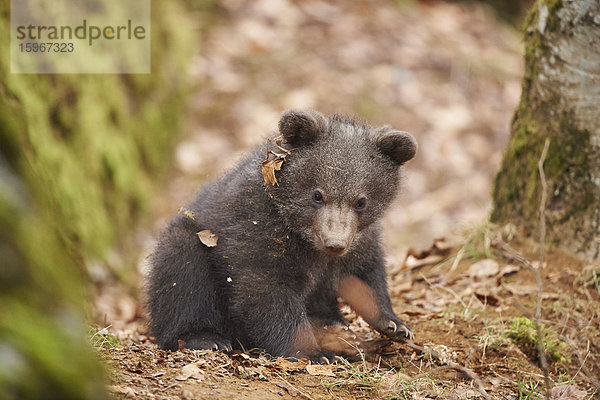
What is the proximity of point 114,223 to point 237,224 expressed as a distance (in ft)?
12.8

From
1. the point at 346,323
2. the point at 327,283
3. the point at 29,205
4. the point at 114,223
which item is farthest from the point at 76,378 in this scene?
the point at 114,223

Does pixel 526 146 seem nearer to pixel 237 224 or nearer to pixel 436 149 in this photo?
pixel 237 224

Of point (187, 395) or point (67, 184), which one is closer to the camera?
point (187, 395)

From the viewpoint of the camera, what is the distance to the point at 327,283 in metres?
5.16

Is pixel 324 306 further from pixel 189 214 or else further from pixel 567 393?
pixel 567 393

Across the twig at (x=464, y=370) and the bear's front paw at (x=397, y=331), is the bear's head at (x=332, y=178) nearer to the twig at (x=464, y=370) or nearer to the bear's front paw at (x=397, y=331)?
the bear's front paw at (x=397, y=331)

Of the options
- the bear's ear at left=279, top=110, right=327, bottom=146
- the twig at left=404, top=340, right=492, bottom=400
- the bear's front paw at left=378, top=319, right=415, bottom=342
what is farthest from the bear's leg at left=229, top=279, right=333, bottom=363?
the bear's ear at left=279, top=110, right=327, bottom=146

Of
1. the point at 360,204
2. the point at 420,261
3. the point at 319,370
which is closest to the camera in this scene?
the point at 319,370

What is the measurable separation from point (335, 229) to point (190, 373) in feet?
4.71

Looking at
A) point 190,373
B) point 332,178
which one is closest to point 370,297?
point 332,178

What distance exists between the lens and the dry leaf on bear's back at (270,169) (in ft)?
15.5

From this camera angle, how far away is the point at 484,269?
20.1ft

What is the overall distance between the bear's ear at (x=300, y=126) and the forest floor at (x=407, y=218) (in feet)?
2.61

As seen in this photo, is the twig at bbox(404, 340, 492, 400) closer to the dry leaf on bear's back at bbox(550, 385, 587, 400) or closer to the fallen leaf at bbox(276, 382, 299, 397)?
the dry leaf on bear's back at bbox(550, 385, 587, 400)
